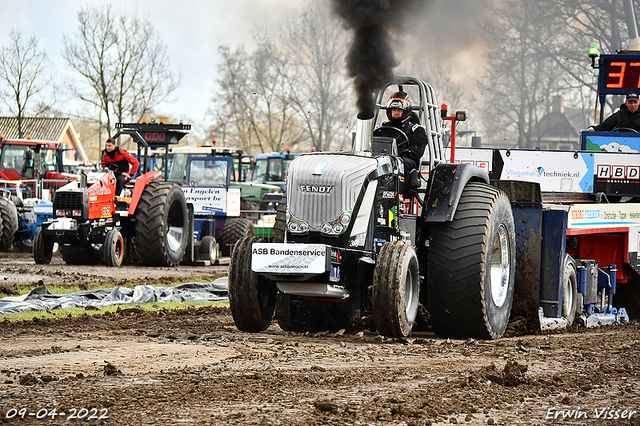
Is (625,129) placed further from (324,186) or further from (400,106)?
(324,186)

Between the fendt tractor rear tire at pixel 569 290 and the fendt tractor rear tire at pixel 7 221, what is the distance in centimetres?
1398

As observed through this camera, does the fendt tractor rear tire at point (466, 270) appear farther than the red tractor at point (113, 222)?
No

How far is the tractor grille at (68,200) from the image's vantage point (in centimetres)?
1630

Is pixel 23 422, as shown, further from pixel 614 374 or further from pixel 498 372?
pixel 614 374

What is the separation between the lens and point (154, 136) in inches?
723

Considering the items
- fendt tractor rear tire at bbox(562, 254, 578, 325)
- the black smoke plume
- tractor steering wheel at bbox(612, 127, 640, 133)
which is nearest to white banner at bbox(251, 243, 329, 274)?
the black smoke plume

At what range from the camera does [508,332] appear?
29.5ft

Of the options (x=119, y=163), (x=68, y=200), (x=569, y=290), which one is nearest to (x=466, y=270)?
(x=569, y=290)

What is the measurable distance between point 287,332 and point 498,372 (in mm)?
2925

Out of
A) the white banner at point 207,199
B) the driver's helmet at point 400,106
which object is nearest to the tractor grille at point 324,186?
the driver's helmet at point 400,106

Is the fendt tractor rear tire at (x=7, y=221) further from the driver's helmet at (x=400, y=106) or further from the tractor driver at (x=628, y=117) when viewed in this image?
the driver's helmet at (x=400, y=106)

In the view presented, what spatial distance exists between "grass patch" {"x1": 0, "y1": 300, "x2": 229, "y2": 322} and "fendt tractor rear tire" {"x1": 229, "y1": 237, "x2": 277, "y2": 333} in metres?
2.71

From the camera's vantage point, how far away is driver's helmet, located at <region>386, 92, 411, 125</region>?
8312 millimetres

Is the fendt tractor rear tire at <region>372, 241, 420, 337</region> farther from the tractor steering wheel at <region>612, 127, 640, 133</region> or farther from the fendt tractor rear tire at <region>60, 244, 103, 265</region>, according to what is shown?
the fendt tractor rear tire at <region>60, 244, 103, 265</region>
